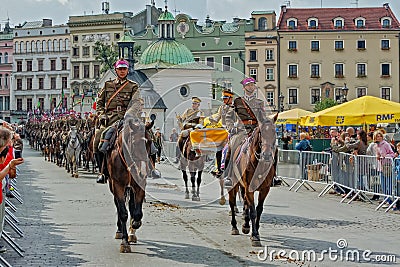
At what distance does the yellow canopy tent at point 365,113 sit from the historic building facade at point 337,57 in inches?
2411

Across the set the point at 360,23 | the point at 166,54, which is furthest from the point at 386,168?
the point at 360,23

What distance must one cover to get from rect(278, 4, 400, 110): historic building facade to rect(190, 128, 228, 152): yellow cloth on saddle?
68002 millimetres

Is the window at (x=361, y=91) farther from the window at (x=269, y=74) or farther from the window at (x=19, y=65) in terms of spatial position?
the window at (x=19, y=65)

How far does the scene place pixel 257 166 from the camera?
1221 cm

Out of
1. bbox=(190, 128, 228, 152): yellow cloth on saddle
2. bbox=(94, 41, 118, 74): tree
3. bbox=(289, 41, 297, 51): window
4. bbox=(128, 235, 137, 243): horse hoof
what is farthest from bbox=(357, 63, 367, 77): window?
bbox=(128, 235, 137, 243): horse hoof

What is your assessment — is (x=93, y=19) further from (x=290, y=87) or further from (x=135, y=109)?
(x=135, y=109)

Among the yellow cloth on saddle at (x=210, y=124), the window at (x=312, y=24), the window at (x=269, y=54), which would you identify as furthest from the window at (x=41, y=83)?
the yellow cloth on saddle at (x=210, y=124)

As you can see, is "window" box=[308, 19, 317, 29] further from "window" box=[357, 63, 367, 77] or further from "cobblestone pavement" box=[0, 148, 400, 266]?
"cobblestone pavement" box=[0, 148, 400, 266]

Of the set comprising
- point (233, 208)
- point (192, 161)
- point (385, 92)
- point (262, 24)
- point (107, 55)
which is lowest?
point (233, 208)

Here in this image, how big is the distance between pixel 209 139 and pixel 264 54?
68.9 metres

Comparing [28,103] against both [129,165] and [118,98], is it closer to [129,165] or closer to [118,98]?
[118,98]

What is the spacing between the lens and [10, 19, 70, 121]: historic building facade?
381 ft

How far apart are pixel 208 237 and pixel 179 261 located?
225 centimetres

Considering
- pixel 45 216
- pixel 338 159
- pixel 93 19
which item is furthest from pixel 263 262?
pixel 93 19
